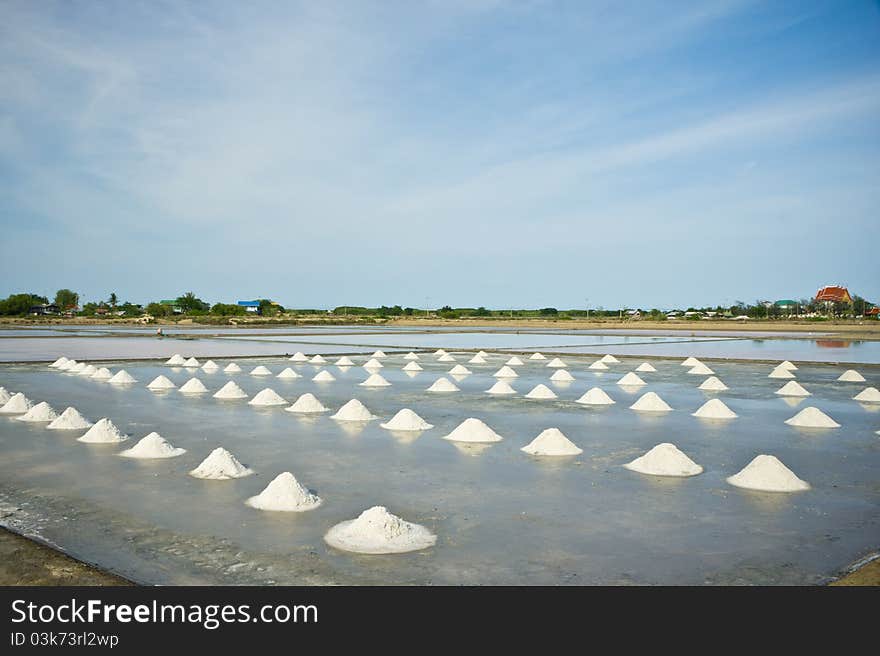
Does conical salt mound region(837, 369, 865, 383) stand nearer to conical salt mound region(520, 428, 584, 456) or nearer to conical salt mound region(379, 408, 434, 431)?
conical salt mound region(520, 428, 584, 456)

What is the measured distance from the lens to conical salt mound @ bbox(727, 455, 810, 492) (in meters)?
6.43

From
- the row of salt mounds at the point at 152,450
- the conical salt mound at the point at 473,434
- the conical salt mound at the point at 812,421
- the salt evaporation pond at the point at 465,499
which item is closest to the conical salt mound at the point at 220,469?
the salt evaporation pond at the point at 465,499

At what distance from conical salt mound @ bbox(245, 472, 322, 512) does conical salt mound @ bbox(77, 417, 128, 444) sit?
3818mm

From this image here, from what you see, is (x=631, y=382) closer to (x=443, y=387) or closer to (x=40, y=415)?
(x=443, y=387)

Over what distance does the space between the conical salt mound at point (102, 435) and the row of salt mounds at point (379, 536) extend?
500 cm

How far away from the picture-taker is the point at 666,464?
7078 millimetres

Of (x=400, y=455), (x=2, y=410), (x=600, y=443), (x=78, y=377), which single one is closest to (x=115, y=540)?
(x=400, y=455)

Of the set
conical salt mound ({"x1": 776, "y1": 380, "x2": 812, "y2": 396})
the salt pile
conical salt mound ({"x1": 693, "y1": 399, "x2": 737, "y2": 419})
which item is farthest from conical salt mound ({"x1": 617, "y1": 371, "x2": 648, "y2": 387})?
the salt pile

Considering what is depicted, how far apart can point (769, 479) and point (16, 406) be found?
11239 mm

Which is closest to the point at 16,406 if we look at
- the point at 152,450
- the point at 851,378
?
the point at 152,450

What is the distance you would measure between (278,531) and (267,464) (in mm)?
2483

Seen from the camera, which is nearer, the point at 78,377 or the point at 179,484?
the point at 179,484

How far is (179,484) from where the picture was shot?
6.56 metres
